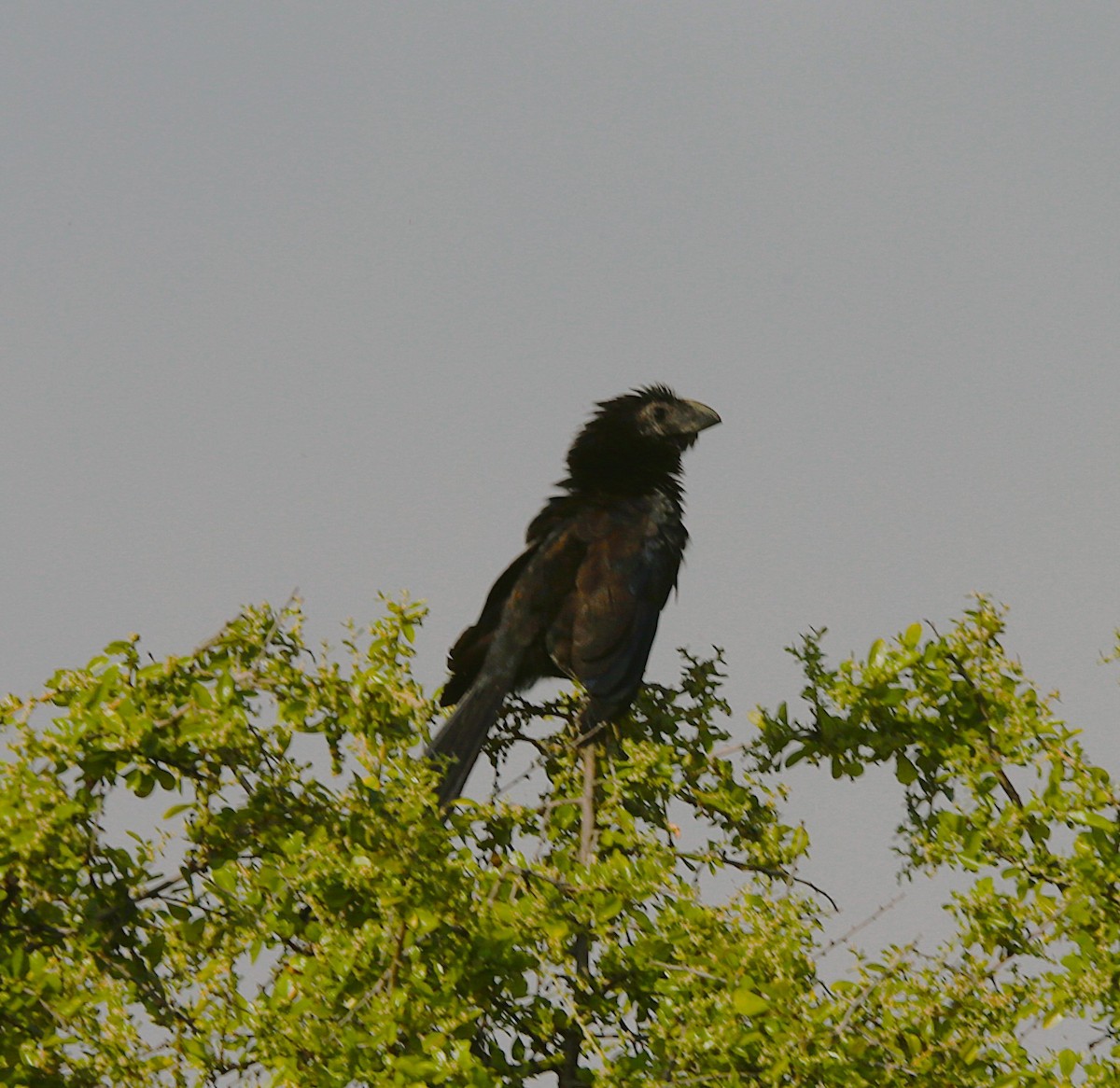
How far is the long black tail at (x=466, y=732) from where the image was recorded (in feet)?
16.8

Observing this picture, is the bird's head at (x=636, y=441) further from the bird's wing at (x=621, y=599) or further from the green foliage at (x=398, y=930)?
the green foliage at (x=398, y=930)

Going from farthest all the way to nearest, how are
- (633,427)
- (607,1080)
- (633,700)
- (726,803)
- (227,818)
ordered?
(633,427) → (633,700) → (726,803) → (227,818) → (607,1080)

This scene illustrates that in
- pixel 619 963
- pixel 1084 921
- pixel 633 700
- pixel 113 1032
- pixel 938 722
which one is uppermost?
pixel 633 700

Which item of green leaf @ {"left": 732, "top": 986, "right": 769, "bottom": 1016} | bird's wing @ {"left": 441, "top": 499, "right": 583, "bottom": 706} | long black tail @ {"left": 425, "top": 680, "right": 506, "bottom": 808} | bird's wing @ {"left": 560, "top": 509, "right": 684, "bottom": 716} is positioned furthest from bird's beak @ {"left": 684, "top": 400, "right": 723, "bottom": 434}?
green leaf @ {"left": 732, "top": 986, "right": 769, "bottom": 1016}

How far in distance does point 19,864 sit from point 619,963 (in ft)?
5.05

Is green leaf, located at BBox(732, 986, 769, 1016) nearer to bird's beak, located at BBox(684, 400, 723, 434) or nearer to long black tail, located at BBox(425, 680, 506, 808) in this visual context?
long black tail, located at BBox(425, 680, 506, 808)

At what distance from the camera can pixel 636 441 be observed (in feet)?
23.6

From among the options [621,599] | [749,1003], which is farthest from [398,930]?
[621,599]

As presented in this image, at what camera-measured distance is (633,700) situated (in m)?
5.76

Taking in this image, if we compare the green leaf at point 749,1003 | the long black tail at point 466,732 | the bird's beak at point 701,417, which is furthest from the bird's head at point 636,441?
the green leaf at point 749,1003

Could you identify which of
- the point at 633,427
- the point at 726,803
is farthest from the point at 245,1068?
the point at 633,427

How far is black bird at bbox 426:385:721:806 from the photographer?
568 cm

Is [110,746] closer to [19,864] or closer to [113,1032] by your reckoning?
[19,864]

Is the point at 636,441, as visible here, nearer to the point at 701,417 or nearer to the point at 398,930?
the point at 701,417
